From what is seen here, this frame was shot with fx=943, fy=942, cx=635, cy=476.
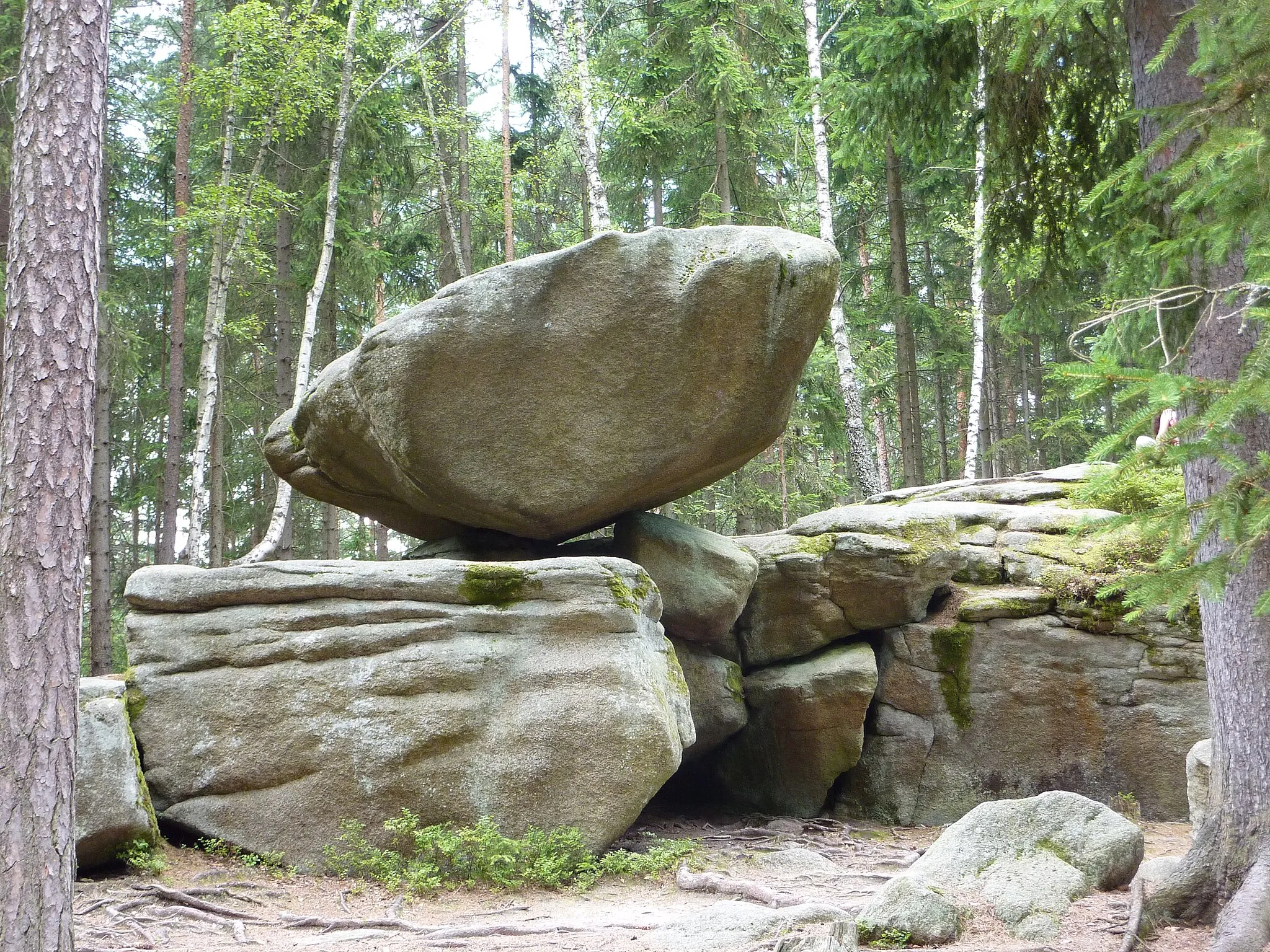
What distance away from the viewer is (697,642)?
33.8ft

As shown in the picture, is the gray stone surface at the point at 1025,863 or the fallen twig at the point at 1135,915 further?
the gray stone surface at the point at 1025,863

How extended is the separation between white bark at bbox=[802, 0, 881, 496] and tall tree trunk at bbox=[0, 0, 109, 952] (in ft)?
35.0

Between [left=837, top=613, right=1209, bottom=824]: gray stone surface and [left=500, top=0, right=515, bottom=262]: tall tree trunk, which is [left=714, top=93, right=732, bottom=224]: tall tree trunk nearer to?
[left=500, top=0, right=515, bottom=262]: tall tree trunk

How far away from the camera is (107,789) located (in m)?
7.02

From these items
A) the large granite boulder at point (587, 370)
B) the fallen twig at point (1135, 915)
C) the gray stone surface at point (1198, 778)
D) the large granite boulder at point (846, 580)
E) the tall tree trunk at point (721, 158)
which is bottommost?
the fallen twig at point (1135, 915)

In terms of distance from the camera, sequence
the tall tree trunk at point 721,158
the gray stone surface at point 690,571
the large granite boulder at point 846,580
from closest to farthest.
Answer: the gray stone surface at point 690,571, the large granite boulder at point 846,580, the tall tree trunk at point 721,158

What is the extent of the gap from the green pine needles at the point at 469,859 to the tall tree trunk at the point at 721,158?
11.1 meters

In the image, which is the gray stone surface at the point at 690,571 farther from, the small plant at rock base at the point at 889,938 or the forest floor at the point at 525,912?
the small plant at rock base at the point at 889,938

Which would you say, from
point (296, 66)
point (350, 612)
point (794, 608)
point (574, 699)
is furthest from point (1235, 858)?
point (296, 66)

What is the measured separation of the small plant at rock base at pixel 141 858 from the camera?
22.9 ft

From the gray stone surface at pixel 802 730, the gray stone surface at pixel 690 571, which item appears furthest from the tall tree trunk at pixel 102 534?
the gray stone surface at pixel 802 730

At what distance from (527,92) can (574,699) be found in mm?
17912

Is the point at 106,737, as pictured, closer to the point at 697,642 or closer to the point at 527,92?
the point at 697,642

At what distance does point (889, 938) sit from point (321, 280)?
1279 centimetres
